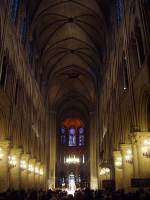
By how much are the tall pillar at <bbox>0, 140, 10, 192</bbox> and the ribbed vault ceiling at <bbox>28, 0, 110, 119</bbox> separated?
13.8 metres

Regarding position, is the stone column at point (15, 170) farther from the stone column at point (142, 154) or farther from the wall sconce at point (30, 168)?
the stone column at point (142, 154)

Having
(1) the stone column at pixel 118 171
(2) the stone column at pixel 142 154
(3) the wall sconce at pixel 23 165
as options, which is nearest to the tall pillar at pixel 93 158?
(3) the wall sconce at pixel 23 165

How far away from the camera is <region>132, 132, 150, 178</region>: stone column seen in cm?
1430

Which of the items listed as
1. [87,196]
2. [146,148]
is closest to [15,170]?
[87,196]

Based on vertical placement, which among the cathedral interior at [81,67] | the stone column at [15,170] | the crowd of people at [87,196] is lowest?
the crowd of people at [87,196]

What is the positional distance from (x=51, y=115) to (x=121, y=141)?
1202 inches

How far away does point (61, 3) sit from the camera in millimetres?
28672

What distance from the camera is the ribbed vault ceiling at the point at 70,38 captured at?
28344mm

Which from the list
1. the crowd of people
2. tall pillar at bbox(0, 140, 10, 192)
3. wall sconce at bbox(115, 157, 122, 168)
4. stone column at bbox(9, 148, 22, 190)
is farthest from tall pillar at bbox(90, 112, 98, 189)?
the crowd of people

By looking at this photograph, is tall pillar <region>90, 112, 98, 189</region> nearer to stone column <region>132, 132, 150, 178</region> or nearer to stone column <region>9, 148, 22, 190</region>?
stone column <region>9, 148, 22, 190</region>

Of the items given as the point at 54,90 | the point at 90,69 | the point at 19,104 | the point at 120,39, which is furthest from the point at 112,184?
the point at 54,90

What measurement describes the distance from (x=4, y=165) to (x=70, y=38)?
21349 mm

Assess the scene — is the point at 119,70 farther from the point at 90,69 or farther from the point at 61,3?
the point at 90,69

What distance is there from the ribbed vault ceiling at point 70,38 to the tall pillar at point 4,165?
544 inches
